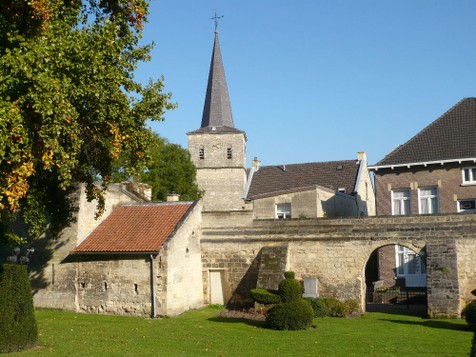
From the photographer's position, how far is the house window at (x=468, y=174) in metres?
34.0

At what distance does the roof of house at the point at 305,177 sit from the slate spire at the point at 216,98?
17.8 metres

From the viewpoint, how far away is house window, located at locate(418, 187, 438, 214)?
34844 millimetres

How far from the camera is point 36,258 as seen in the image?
27.6 meters

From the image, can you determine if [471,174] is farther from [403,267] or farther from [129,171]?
[129,171]

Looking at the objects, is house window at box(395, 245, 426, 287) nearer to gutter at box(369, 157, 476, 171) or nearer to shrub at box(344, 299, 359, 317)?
gutter at box(369, 157, 476, 171)

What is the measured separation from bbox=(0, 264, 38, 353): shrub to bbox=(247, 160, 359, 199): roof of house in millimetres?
28634

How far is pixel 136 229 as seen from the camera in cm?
A: 2764

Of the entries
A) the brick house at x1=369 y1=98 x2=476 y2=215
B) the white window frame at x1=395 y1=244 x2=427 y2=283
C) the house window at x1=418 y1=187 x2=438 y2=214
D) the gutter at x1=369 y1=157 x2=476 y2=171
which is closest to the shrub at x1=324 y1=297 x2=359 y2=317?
the white window frame at x1=395 y1=244 x2=427 y2=283

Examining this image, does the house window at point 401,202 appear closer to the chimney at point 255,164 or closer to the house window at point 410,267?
the house window at point 410,267

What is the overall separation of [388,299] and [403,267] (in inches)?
152

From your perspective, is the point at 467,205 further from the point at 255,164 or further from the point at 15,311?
the point at 15,311

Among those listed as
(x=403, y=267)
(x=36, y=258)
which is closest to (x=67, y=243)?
(x=36, y=258)

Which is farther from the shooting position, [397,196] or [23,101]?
[397,196]

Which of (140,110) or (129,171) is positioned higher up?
(140,110)
